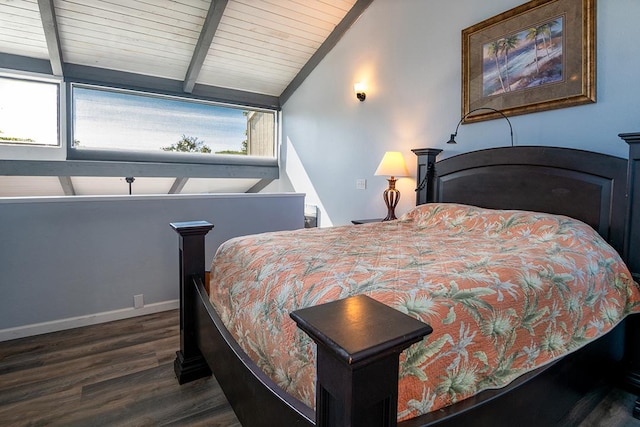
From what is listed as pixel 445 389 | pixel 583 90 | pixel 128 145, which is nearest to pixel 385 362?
pixel 445 389

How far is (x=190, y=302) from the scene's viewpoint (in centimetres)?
187

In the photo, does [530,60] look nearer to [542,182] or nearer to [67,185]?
[542,182]

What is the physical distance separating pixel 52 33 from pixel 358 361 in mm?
4538

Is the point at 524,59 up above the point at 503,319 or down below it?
above

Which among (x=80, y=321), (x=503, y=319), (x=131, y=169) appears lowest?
(x=80, y=321)

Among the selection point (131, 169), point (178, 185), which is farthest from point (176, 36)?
point (178, 185)

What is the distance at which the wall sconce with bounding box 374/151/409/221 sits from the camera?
10.4 ft

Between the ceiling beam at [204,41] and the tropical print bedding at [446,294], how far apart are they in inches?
114

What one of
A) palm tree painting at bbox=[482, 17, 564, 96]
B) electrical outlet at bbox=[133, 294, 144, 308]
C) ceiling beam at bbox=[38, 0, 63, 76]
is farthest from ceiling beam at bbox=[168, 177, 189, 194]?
palm tree painting at bbox=[482, 17, 564, 96]

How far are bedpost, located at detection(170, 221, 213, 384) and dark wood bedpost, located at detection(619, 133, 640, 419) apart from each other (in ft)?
7.12

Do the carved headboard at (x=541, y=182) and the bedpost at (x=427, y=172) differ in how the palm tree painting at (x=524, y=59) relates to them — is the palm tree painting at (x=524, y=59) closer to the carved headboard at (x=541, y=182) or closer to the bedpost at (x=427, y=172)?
the carved headboard at (x=541, y=182)

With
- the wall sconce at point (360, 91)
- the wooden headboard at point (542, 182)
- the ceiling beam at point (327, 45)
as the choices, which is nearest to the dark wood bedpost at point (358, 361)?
the wooden headboard at point (542, 182)

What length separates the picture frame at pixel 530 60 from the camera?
84.2 inches

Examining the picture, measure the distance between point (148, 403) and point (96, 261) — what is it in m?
1.36
